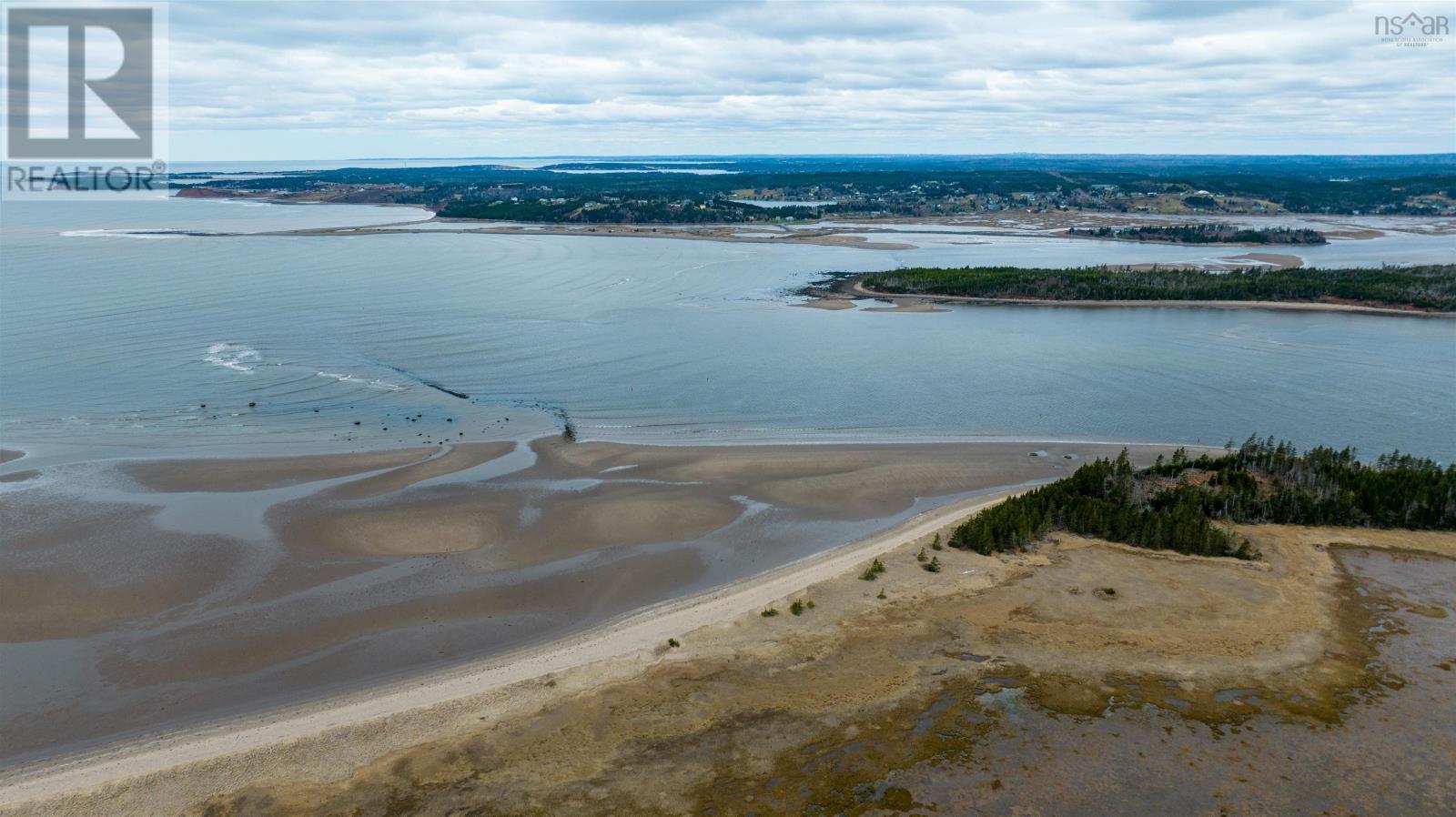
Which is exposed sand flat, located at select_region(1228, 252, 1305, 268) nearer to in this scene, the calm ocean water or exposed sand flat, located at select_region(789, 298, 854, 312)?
the calm ocean water

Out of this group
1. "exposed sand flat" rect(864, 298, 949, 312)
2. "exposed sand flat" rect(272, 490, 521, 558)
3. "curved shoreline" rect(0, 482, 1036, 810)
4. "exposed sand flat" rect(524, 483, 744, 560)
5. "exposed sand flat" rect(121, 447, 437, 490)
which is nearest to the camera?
"curved shoreline" rect(0, 482, 1036, 810)

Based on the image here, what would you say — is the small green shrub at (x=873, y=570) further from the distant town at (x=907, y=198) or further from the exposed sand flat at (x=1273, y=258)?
the distant town at (x=907, y=198)

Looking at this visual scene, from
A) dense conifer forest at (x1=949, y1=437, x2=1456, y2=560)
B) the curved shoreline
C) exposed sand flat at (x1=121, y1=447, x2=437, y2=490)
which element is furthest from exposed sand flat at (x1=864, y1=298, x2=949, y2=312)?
the curved shoreline

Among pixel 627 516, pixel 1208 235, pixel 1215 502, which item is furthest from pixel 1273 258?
pixel 627 516

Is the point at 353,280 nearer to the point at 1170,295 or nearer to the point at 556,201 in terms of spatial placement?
the point at 1170,295

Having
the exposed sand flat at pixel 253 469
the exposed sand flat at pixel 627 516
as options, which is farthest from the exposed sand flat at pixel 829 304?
the exposed sand flat at pixel 253 469

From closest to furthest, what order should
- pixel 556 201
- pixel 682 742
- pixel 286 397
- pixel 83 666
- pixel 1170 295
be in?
pixel 682 742 → pixel 83 666 → pixel 286 397 → pixel 1170 295 → pixel 556 201

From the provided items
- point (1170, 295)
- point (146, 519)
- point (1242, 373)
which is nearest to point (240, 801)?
point (146, 519)
